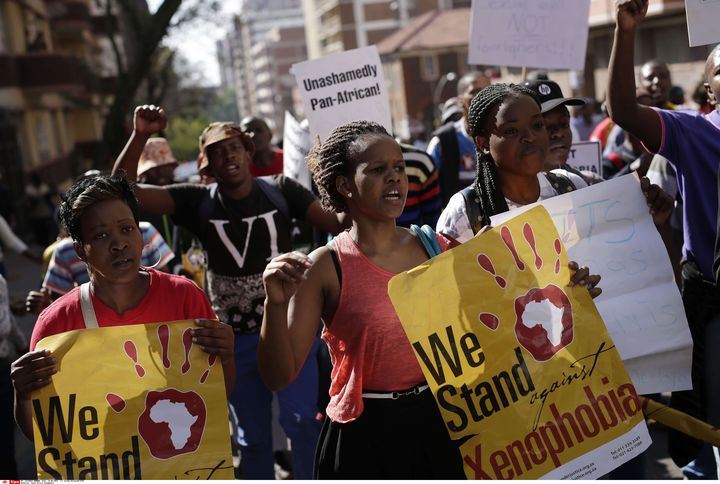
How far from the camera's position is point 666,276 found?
3.40m

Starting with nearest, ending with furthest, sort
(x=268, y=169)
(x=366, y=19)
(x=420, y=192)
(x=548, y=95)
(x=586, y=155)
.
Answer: (x=548, y=95) → (x=420, y=192) → (x=586, y=155) → (x=268, y=169) → (x=366, y=19)

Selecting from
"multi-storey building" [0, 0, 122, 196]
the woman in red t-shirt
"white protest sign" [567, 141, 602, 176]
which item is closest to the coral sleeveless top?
the woman in red t-shirt

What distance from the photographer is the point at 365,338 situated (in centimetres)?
297

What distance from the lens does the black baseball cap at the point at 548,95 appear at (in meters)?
4.17

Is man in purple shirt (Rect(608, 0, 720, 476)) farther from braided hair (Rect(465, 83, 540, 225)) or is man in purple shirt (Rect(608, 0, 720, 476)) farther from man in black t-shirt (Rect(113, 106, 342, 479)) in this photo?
man in black t-shirt (Rect(113, 106, 342, 479))

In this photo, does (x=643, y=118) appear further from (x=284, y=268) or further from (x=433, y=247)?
(x=284, y=268)

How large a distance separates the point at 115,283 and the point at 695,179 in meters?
1.97

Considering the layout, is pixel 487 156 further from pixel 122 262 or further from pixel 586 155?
pixel 586 155

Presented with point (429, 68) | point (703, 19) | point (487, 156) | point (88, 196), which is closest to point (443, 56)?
point (429, 68)

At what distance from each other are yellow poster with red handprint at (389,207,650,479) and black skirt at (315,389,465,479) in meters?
0.14

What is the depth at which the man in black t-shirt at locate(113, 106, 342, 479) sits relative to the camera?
15.5ft

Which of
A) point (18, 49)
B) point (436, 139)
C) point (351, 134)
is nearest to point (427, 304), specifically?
point (351, 134)

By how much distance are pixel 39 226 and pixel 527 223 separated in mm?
21118

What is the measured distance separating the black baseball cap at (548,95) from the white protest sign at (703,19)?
71 cm
